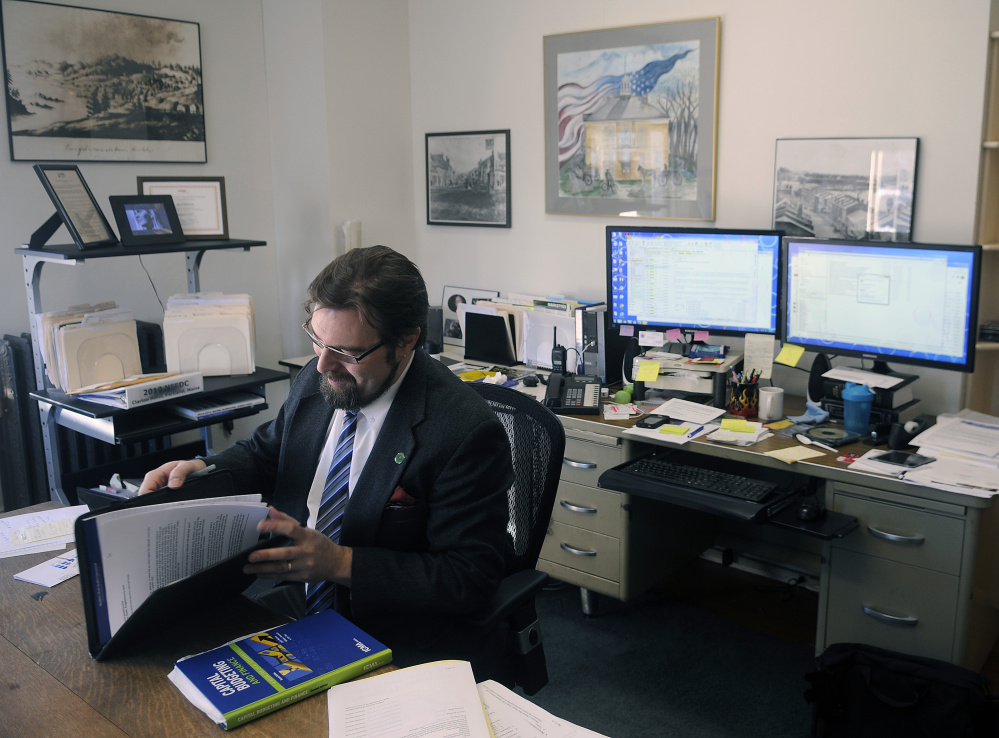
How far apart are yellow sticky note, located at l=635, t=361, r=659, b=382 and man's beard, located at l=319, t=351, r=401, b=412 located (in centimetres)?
131

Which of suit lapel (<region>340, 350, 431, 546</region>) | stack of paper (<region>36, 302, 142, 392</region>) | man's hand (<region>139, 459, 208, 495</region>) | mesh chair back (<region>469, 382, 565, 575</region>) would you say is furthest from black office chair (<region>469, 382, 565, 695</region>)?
stack of paper (<region>36, 302, 142, 392</region>)

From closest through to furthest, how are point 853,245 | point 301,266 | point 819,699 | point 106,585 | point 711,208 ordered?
1. point 106,585
2. point 819,699
3. point 853,245
4. point 711,208
5. point 301,266

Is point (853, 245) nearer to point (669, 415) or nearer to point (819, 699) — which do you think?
point (669, 415)

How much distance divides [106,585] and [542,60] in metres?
2.80

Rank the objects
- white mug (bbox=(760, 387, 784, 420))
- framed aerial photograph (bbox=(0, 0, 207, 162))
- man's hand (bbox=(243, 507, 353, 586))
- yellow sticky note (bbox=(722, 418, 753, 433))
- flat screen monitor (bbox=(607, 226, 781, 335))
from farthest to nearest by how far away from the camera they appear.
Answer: framed aerial photograph (bbox=(0, 0, 207, 162)), flat screen monitor (bbox=(607, 226, 781, 335)), white mug (bbox=(760, 387, 784, 420)), yellow sticky note (bbox=(722, 418, 753, 433)), man's hand (bbox=(243, 507, 353, 586))

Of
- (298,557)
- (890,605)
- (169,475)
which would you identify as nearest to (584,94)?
(890,605)

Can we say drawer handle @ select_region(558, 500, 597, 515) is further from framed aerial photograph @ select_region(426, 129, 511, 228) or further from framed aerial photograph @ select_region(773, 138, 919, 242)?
framed aerial photograph @ select_region(426, 129, 511, 228)

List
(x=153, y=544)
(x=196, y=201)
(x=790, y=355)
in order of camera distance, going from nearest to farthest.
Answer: (x=153, y=544), (x=790, y=355), (x=196, y=201)

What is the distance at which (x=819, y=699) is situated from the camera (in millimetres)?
2133

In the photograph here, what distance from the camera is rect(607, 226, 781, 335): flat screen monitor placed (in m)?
2.74

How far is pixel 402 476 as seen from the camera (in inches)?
63.2

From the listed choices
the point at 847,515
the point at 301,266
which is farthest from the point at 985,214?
the point at 301,266

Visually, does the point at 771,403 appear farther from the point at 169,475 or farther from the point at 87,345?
the point at 87,345

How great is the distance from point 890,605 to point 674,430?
74 cm
